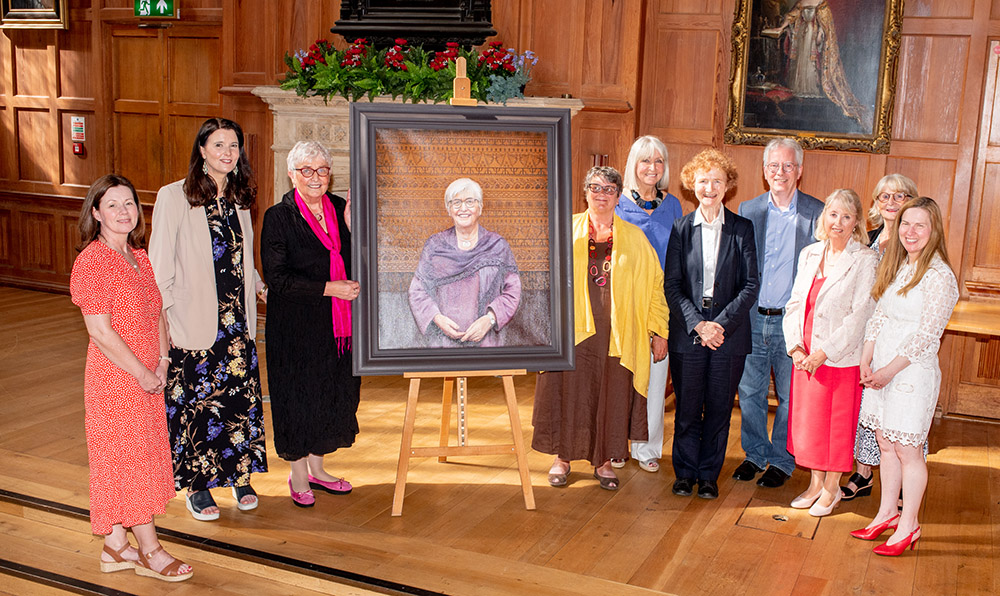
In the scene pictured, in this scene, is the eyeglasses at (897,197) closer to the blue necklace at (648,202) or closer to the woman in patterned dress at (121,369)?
the blue necklace at (648,202)

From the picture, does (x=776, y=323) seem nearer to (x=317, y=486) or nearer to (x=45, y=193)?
(x=317, y=486)

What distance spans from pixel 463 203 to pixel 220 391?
1287mm

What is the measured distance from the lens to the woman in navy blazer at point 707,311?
4051 millimetres

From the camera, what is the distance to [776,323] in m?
4.42

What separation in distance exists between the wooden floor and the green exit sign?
4244 millimetres

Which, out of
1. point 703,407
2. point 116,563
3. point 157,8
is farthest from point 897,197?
point 157,8

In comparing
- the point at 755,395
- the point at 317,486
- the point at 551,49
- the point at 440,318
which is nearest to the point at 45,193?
the point at 551,49

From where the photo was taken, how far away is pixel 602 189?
13.1 ft

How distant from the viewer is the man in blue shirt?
438 centimetres

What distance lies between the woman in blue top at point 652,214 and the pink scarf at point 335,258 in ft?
4.79

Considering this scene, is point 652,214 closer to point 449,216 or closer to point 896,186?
point 896,186

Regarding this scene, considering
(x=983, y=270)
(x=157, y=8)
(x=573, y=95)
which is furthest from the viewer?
(x=157, y=8)

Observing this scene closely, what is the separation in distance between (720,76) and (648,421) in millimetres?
2718

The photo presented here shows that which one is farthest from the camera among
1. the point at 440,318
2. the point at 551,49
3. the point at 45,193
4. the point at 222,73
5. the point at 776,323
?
the point at 45,193
